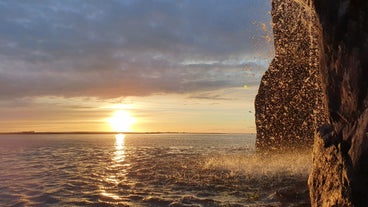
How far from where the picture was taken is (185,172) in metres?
23.5

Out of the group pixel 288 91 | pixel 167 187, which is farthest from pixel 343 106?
pixel 288 91

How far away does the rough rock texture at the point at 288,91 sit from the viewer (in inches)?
1266

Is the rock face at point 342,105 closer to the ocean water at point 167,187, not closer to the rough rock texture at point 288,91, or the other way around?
the ocean water at point 167,187

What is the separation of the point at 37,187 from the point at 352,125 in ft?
Result: 53.4

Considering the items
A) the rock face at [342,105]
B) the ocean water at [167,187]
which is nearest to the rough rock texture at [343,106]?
the rock face at [342,105]

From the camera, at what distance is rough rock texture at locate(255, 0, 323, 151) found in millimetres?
32156

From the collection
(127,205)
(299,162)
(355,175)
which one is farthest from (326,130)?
(299,162)

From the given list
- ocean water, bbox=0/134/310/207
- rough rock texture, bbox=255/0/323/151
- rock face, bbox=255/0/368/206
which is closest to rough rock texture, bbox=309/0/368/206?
rock face, bbox=255/0/368/206

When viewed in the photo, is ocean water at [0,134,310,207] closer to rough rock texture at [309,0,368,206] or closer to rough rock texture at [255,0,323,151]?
rough rock texture at [309,0,368,206]

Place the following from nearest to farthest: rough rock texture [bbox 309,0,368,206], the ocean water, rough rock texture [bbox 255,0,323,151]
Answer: rough rock texture [bbox 309,0,368,206] < the ocean water < rough rock texture [bbox 255,0,323,151]

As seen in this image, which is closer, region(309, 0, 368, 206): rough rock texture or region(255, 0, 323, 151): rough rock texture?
region(309, 0, 368, 206): rough rock texture

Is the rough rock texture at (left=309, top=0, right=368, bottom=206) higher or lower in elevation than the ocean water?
higher

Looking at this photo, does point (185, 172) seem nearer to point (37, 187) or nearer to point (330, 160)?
point (37, 187)

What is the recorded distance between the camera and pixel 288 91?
33969 millimetres
